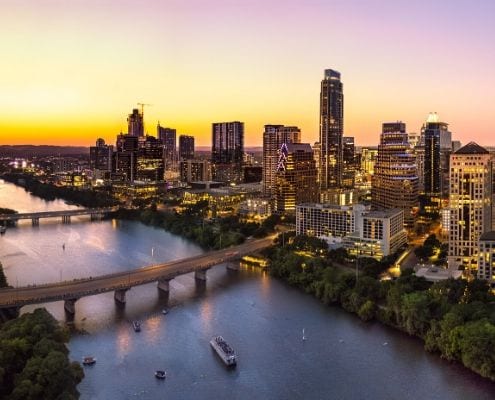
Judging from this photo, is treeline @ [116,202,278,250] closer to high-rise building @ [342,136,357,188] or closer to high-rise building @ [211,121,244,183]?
Answer: high-rise building @ [342,136,357,188]

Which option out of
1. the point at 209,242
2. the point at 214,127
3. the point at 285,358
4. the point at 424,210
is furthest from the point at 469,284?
the point at 214,127

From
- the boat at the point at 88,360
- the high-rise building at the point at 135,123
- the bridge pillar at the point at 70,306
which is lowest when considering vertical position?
the boat at the point at 88,360

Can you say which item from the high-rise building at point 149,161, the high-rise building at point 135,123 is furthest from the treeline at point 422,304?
the high-rise building at point 135,123

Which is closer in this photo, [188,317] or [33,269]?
[188,317]

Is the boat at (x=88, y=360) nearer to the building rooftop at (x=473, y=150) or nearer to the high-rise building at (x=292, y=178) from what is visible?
the building rooftop at (x=473, y=150)

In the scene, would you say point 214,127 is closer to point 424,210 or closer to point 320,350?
point 424,210

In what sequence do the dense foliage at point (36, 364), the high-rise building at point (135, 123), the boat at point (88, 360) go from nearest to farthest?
1. the dense foliage at point (36, 364)
2. the boat at point (88, 360)
3. the high-rise building at point (135, 123)

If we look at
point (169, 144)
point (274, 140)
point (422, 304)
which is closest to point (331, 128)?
point (274, 140)

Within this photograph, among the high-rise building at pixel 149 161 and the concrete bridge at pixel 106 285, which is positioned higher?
the high-rise building at pixel 149 161
